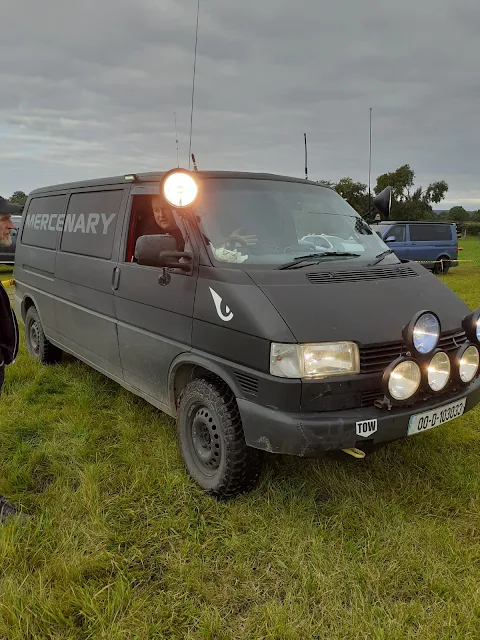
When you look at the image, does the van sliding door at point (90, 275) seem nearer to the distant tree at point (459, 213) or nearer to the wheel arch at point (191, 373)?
the wheel arch at point (191, 373)

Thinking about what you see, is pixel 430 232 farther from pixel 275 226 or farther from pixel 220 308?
pixel 220 308

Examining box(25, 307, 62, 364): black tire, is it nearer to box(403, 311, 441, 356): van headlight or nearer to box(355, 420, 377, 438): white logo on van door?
box(355, 420, 377, 438): white logo on van door

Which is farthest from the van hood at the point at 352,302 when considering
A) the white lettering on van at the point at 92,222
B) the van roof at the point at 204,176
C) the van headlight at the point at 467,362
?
the white lettering on van at the point at 92,222

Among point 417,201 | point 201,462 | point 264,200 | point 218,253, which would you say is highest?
point 417,201

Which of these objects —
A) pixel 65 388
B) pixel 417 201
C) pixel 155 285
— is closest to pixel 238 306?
pixel 155 285

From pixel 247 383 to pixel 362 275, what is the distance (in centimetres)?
104

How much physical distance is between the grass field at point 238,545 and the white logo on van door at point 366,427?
0.60 meters

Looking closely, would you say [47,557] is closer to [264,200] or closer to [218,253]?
[218,253]

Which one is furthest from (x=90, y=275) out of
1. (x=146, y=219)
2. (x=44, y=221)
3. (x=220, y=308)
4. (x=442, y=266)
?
(x=442, y=266)

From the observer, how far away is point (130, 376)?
12.6 feet

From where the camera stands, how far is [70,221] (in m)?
4.77

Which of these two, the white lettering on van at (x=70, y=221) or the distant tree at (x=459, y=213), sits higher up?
the distant tree at (x=459, y=213)

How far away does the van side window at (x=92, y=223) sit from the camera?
402cm

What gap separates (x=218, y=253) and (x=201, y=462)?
4.37 feet
